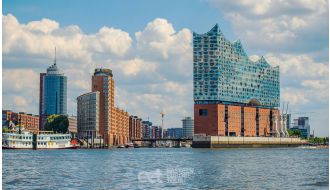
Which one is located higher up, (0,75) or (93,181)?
(0,75)

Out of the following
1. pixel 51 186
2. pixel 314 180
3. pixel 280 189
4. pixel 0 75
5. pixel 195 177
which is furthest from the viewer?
pixel 195 177

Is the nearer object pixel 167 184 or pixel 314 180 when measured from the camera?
pixel 167 184

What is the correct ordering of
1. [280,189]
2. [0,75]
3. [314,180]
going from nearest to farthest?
[0,75], [280,189], [314,180]

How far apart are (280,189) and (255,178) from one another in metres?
11.5

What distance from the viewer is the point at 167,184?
5475cm

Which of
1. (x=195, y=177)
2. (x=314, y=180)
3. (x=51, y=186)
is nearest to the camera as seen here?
(x=51, y=186)

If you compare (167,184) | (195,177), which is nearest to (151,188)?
(167,184)

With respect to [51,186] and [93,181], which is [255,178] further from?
[51,186]

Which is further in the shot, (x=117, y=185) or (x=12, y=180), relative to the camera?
(x=12, y=180)

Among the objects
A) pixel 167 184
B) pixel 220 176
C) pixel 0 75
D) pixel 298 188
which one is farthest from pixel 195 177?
pixel 0 75

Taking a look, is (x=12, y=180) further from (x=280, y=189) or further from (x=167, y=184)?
(x=280, y=189)

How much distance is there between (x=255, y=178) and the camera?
204ft

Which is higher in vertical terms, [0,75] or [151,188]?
[0,75]

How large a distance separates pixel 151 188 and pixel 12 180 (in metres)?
16.2
